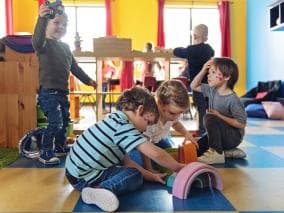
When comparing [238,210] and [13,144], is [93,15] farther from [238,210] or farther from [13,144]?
[238,210]

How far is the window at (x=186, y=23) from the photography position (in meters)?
7.43

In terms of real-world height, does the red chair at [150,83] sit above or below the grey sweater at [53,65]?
below

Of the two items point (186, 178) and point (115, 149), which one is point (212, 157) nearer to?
point (186, 178)

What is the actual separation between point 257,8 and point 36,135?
215 inches

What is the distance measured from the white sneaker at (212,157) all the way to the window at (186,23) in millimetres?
5688

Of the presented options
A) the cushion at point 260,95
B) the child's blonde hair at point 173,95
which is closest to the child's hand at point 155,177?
the child's blonde hair at point 173,95

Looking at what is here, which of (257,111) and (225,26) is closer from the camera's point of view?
(257,111)

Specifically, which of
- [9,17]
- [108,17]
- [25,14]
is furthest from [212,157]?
[25,14]

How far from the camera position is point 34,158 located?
201cm

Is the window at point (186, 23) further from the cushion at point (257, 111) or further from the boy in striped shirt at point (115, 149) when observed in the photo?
the boy in striped shirt at point (115, 149)

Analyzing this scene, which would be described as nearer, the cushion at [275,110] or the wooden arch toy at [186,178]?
the wooden arch toy at [186,178]

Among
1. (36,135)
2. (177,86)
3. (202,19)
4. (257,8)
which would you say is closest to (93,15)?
(202,19)

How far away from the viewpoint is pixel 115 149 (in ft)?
4.32

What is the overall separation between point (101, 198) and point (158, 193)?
0.86ft
